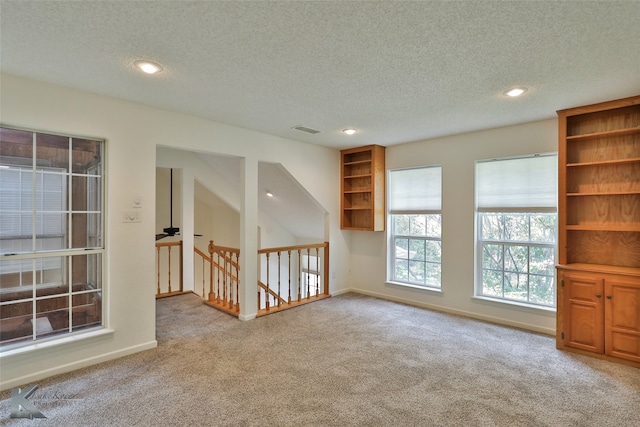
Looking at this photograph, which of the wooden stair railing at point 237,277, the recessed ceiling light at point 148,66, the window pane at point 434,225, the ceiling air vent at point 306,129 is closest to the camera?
the recessed ceiling light at point 148,66

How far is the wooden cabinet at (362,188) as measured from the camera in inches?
188

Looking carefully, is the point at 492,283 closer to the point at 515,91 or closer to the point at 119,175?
the point at 515,91

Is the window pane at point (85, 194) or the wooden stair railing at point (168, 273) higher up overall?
the window pane at point (85, 194)

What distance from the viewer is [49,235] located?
2.64 meters

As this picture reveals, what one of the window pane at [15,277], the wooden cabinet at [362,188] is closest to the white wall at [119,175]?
the window pane at [15,277]

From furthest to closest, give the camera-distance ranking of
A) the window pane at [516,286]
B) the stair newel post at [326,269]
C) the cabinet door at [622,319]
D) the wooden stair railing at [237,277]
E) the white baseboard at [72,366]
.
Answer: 1. the stair newel post at [326,269]
2. the wooden stair railing at [237,277]
3. the window pane at [516,286]
4. the cabinet door at [622,319]
5. the white baseboard at [72,366]

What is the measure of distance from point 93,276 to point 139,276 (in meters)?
0.37

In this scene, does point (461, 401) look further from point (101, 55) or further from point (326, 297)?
point (101, 55)

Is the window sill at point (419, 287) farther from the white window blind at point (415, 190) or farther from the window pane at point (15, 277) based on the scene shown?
the window pane at point (15, 277)

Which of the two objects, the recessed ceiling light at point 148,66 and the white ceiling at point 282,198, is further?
the white ceiling at point 282,198

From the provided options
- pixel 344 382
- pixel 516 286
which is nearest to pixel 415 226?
pixel 516 286

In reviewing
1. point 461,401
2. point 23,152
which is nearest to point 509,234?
point 461,401

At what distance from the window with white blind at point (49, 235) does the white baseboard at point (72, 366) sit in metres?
0.26

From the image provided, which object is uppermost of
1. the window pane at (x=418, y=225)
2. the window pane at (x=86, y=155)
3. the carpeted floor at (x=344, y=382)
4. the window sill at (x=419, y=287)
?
the window pane at (x=86, y=155)
